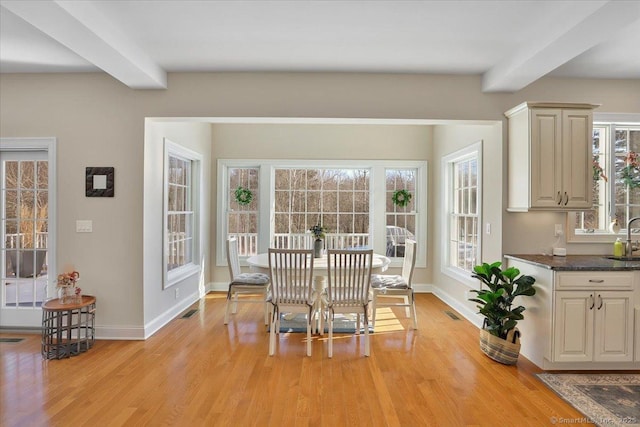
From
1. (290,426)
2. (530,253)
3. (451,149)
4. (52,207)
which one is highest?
(451,149)

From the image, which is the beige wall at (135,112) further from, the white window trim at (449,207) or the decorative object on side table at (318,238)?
the decorative object on side table at (318,238)

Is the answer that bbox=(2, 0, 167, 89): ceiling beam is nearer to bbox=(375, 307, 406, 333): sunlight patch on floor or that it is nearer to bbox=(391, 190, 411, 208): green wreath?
bbox=(375, 307, 406, 333): sunlight patch on floor

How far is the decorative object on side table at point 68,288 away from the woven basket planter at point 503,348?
392cm

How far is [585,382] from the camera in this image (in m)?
2.96

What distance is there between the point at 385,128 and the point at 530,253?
3.08 m

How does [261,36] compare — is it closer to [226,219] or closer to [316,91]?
[316,91]

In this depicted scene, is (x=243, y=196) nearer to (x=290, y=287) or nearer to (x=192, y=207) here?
(x=192, y=207)

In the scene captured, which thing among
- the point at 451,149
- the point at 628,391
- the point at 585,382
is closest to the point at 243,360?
the point at 585,382

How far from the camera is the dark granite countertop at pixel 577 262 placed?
307cm

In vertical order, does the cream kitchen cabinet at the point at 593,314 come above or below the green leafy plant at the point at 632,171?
below

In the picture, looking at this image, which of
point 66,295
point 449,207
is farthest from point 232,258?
point 449,207

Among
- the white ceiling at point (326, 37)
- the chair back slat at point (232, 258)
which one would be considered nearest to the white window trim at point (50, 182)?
the white ceiling at point (326, 37)

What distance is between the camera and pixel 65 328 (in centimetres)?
352

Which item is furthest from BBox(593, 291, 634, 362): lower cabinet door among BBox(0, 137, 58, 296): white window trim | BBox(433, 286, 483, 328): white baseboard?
→ BBox(0, 137, 58, 296): white window trim
